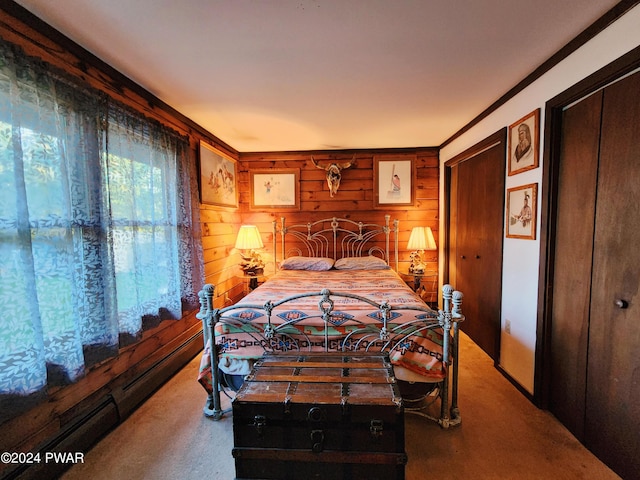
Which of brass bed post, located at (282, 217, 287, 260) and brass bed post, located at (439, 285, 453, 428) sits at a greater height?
brass bed post, located at (282, 217, 287, 260)

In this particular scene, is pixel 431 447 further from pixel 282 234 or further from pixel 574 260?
pixel 282 234

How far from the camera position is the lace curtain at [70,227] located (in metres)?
1.27

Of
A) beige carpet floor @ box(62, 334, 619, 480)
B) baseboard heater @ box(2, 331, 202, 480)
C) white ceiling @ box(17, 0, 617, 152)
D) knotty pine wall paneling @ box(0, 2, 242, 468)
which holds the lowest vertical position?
beige carpet floor @ box(62, 334, 619, 480)

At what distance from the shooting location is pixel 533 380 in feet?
6.81

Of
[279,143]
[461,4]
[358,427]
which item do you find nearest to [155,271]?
[358,427]

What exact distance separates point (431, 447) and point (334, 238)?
2.79 meters

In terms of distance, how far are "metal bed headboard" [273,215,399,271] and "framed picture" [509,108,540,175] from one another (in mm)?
1905

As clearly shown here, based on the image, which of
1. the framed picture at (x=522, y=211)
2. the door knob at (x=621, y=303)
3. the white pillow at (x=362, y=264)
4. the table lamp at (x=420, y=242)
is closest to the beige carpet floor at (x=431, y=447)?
the door knob at (x=621, y=303)

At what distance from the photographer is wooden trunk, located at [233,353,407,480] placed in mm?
1238

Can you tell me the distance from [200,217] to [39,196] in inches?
64.5

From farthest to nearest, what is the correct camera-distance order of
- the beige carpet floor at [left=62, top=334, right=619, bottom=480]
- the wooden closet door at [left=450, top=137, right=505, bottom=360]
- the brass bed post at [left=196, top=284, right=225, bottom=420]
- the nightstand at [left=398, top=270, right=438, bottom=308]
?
the nightstand at [left=398, top=270, right=438, bottom=308]
the wooden closet door at [left=450, top=137, right=505, bottom=360]
the brass bed post at [left=196, top=284, right=225, bottom=420]
the beige carpet floor at [left=62, top=334, right=619, bottom=480]

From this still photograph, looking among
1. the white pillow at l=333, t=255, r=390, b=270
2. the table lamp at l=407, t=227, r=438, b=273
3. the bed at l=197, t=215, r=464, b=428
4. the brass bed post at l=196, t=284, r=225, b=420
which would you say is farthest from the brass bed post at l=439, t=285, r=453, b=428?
the table lamp at l=407, t=227, r=438, b=273

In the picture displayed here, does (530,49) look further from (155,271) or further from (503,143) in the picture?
(155,271)

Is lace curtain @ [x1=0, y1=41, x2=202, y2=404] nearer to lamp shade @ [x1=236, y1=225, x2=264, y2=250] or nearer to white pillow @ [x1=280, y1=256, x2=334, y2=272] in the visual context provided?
lamp shade @ [x1=236, y1=225, x2=264, y2=250]
